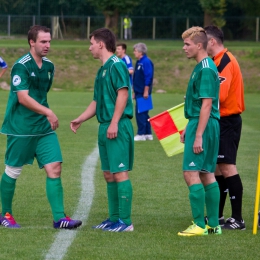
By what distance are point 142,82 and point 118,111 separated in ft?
30.5

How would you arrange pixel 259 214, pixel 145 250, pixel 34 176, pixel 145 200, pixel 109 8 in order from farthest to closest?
pixel 109 8
pixel 34 176
pixel 145 200
pixel 259 214
pixel 145 250

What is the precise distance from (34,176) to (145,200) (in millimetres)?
2307

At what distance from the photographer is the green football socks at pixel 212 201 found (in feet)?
25.0

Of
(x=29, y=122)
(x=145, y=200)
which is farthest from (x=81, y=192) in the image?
(x=29, y=122)

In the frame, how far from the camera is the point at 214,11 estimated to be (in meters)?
55.9

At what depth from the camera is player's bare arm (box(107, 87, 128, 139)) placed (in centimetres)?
743

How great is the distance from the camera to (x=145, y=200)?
9617 millimetres

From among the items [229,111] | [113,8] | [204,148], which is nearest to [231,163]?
[229,111]

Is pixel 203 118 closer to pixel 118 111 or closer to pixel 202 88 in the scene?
pixel 202 88

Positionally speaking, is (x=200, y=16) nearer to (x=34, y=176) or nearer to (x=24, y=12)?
(x=24, y=12)

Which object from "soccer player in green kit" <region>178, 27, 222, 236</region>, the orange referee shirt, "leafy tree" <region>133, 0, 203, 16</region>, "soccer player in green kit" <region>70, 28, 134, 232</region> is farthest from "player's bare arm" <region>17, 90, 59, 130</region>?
"leafy tree" <region>133, 0, 203, 16</region>

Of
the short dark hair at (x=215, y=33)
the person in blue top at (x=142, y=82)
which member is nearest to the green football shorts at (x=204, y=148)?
the short dark hair at (x=215, y=33)

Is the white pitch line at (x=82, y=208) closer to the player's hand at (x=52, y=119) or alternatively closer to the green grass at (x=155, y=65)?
the player's hand at (x=52, y=119)

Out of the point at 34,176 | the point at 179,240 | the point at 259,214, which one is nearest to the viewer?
the point at 179,240
